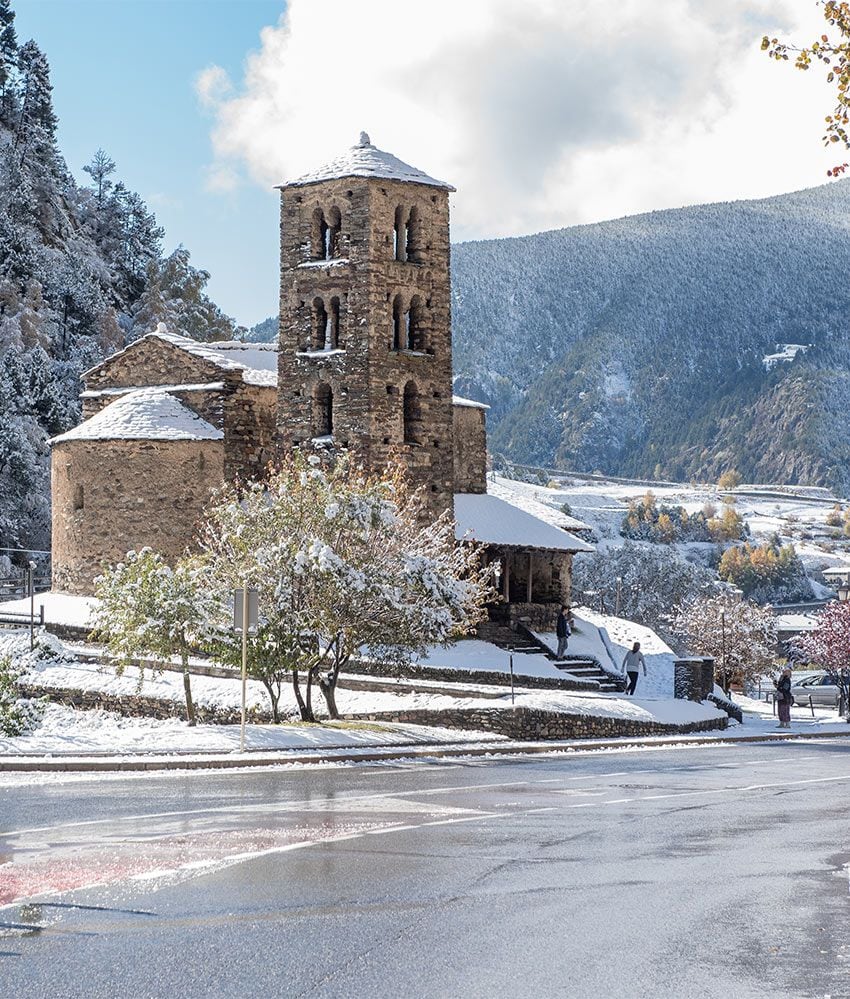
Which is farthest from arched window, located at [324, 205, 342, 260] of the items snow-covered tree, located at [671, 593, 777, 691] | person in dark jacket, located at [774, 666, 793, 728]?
snow-covered tree, located at [671, 593, 777, 691]

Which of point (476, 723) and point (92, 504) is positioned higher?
point (92, 504)

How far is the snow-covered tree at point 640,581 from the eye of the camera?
114m

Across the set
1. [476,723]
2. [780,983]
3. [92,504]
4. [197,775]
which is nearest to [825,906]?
[780,983]

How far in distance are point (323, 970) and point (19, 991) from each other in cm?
152

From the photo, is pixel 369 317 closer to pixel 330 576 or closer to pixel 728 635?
pixel 330 576

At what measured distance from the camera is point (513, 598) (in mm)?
52625

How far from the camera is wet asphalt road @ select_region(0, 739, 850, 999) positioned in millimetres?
8117

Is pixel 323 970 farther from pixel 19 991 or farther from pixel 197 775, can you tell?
pixel 197 775

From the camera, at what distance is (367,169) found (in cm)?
4722

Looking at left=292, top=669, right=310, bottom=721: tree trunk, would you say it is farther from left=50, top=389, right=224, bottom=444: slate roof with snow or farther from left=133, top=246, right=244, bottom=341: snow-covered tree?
left=133, top=246, right=244, bottom=341: snow-covered tree

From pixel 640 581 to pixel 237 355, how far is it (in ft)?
234

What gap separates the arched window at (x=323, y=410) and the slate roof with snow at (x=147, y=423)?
3063 millimetres

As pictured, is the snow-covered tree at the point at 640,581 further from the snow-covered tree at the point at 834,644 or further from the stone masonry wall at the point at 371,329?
the stone masonry wall at the point at 371,329

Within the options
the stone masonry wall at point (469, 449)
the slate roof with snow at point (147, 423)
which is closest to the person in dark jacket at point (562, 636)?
the stone masonry wall at point (469, 449)
